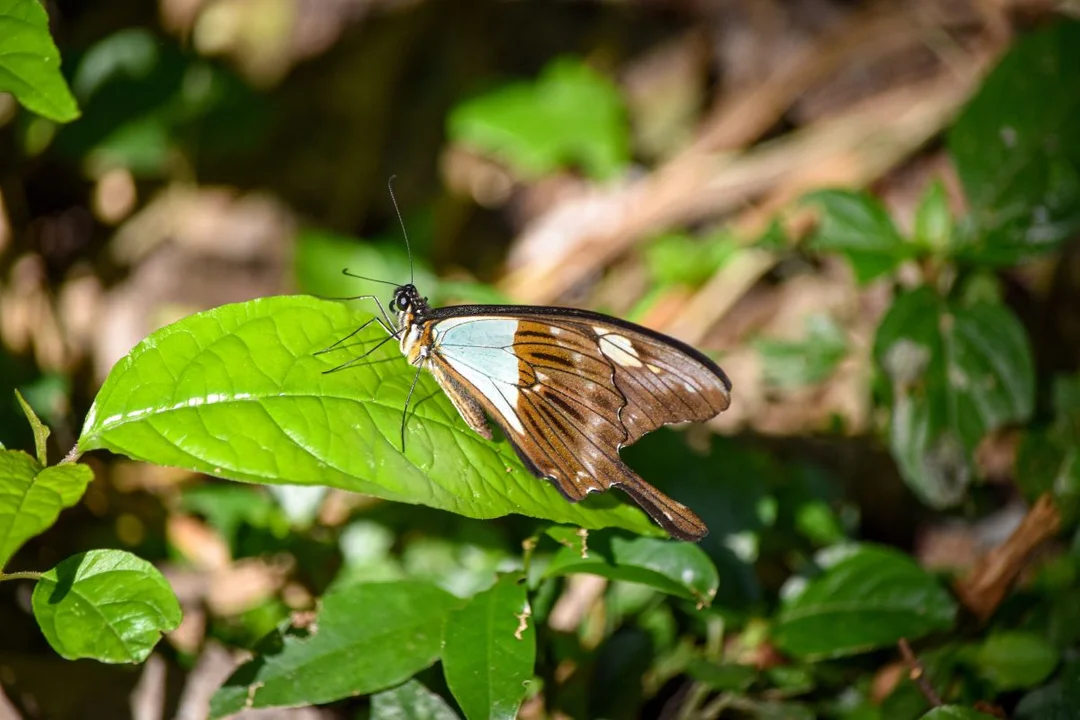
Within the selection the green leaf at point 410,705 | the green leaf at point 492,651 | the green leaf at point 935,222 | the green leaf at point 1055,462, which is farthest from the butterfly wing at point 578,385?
the green leaf at point 935,222

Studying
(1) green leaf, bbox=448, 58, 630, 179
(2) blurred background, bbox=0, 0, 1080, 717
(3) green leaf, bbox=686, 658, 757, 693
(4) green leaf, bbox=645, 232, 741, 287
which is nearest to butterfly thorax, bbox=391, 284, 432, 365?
(2) blurred background, bbox=0, 0, 1080, 717

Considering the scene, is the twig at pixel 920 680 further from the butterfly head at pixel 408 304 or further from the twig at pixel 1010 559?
the butterfly head at pixel 408 304

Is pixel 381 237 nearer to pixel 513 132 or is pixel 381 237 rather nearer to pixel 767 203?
pixel 513 132

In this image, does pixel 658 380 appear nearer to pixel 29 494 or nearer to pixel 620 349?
pixel 620 349

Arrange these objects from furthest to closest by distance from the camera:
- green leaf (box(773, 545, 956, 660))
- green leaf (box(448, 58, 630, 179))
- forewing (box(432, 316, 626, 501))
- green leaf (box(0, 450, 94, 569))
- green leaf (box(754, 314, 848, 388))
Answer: green leaf (box(448, 58, 630, 179)), green leaf (box(754, 314, 848, 388)), green leaf (box(773, 545, 956, 660)), forewing (box(432, 316, 626, 501)), green leaf (box(0, 450, 94, 569))

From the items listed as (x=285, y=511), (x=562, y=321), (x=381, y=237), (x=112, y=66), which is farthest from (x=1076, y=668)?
(x=112, y=66)

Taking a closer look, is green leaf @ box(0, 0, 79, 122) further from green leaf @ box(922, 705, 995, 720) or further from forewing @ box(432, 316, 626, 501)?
green leaf @ box(922, 705, 995, 720)

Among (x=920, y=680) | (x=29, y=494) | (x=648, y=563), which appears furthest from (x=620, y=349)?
(x=29, y=494)
